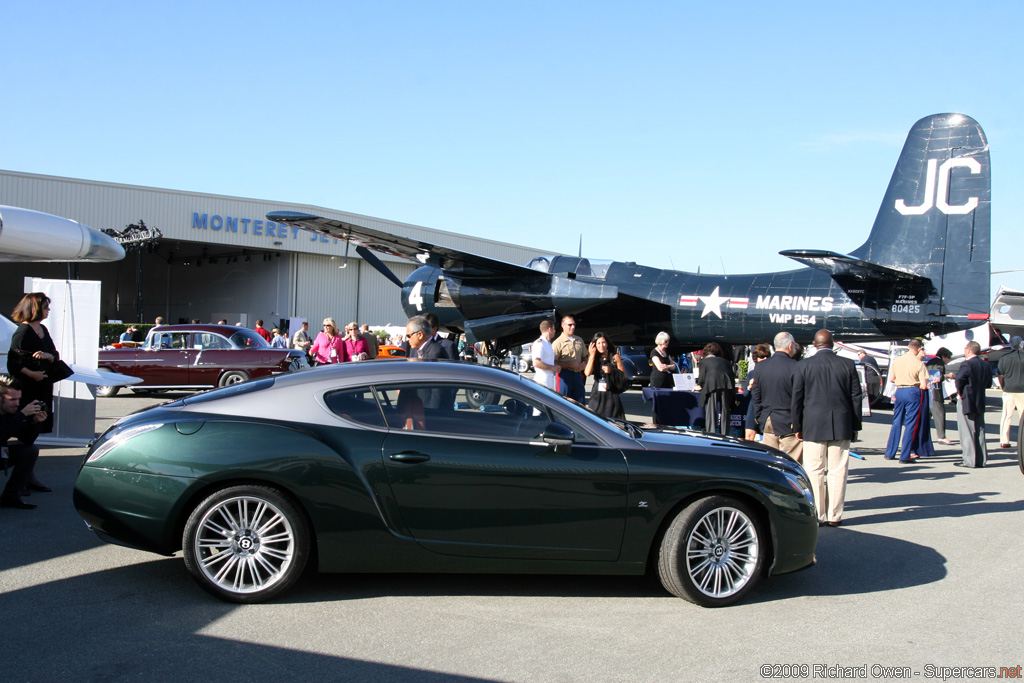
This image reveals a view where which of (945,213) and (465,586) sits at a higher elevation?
(945,213)

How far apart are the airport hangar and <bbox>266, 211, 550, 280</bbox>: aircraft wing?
17.9 metres

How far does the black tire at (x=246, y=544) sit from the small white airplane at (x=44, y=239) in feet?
27.9

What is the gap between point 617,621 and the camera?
4367mm

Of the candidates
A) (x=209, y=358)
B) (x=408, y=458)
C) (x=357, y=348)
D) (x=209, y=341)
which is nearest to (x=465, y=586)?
(x=408, y=458)

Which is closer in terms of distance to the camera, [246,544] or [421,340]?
[246,544]

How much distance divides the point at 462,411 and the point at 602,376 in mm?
4310

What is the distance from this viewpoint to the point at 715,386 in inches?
355

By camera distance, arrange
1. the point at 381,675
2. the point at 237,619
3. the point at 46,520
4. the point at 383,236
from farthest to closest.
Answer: the point at 383,236 → the point at 46,520 → the point at 237,619 → the point at 381,675

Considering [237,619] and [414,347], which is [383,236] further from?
[237,619]

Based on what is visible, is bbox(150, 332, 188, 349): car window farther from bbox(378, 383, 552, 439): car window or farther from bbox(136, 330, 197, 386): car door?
bbox(378, 383, 552, 439): car window

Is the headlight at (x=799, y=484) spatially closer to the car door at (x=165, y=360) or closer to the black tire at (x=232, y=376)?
the black tire at (x=232, y=376)

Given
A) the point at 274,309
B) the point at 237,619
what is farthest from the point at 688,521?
the point at 274,309

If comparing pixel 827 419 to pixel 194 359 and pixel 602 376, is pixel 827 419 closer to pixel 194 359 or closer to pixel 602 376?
pixel 602 376

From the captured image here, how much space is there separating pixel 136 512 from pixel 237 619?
0.89 m
